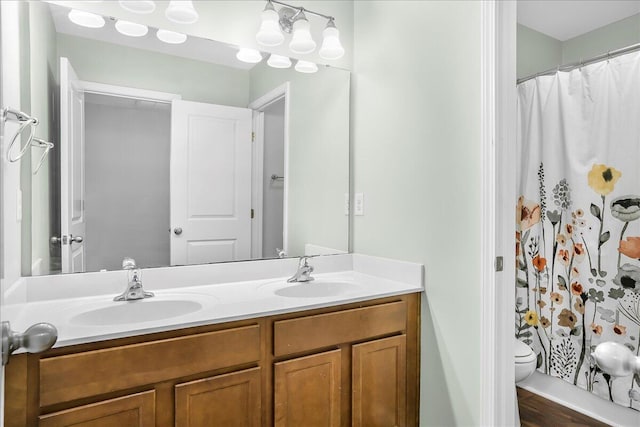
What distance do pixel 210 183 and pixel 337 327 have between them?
0.89 metres

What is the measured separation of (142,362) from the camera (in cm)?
115

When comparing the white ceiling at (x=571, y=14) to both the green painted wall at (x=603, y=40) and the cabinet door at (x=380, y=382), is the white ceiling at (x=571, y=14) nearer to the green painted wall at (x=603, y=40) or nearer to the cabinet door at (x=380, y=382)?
the green painted wall at (x=603, y=40)

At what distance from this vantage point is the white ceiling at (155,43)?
152 cm

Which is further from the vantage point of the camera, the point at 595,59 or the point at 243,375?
the point at 595,59

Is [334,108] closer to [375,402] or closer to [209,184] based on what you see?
[209,184]

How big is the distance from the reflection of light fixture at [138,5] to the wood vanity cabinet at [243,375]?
1.30 meters

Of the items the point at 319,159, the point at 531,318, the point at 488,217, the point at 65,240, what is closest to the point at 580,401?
the point at 531,318

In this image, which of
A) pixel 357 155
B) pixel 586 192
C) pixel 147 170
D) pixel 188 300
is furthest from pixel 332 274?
pixel 586 192

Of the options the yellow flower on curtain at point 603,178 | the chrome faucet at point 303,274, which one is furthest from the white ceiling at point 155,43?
the yellow flower on curtain at point 603,178

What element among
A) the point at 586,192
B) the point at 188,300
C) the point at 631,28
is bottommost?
the point at 188,300

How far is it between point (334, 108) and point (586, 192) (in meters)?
1.55

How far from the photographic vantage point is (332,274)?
2.07m

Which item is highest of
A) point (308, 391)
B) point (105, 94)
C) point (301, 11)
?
point (301, 11)

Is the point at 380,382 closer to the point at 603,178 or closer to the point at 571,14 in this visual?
the point at 603,178
